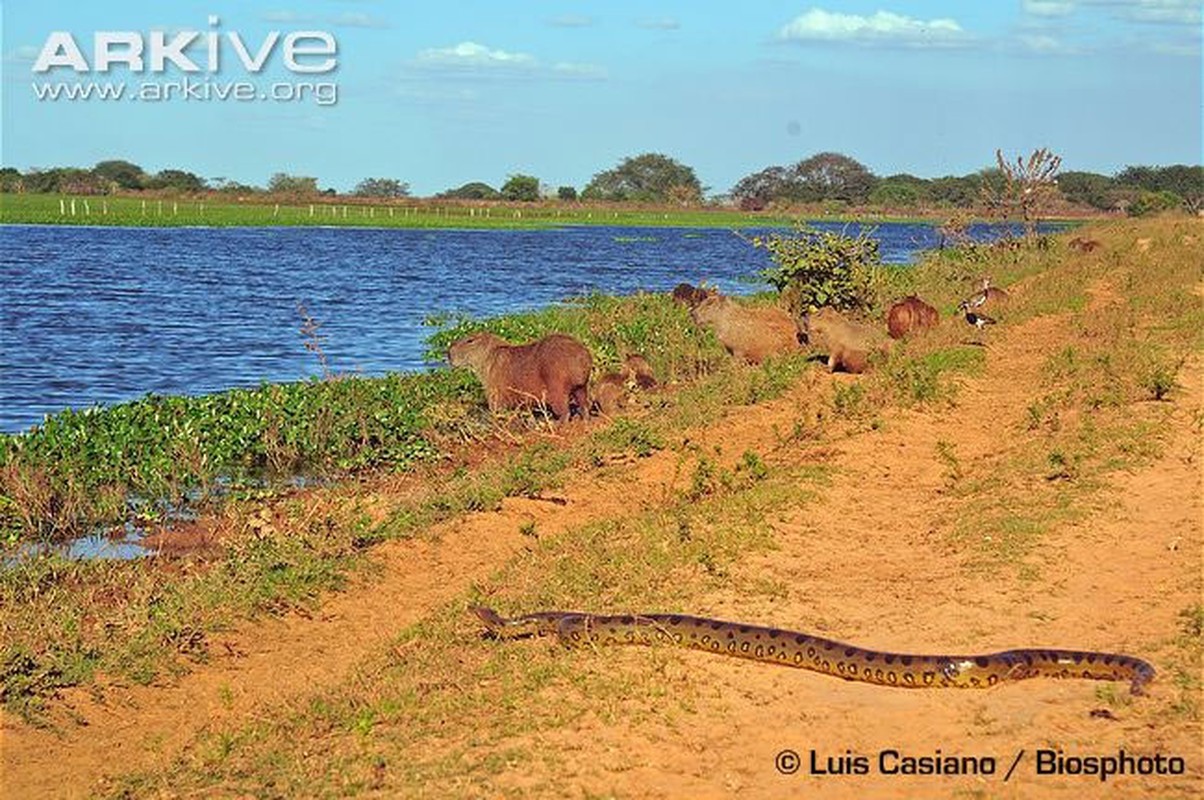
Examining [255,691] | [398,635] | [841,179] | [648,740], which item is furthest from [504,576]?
[841,179]

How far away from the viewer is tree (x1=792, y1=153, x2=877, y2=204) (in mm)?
109125

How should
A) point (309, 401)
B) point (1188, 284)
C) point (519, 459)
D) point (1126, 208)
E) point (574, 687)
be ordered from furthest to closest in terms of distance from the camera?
point (1126, 208), point (1188, 284), point (309, 401), point (519, 459), point (574, 687)

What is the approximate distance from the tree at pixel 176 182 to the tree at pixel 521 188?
2294 cm

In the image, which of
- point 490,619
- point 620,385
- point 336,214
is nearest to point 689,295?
point 620,385

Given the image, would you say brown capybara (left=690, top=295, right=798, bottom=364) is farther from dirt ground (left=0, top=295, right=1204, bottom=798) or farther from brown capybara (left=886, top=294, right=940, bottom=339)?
dirt ground (left=0, top=295, right=1204, bottom=798)

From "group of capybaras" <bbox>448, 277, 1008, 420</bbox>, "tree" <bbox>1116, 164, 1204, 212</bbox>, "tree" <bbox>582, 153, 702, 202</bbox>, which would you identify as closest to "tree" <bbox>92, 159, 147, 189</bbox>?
"tree" <bbox>582, 153, 702, 202</bbox>

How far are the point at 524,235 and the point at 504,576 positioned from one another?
59.8 m

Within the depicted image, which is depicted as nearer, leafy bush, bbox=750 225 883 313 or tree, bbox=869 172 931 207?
leafy bush, bbox=750 225 883 313

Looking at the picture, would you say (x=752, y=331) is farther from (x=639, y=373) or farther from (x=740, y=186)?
(x=740, y=186)

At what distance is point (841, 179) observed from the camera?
111500 mm

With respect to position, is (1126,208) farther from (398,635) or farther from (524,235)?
(398,635)

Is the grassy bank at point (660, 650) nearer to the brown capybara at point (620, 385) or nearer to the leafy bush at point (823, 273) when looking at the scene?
the brown capybara at point (620, 385)

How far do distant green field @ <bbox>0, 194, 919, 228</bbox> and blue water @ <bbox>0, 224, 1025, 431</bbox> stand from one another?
4.07 metres

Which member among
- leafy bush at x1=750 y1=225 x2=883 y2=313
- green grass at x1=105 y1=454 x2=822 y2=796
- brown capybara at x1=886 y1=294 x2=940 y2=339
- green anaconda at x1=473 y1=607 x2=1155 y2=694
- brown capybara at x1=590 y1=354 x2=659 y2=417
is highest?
leafy bush at x1=750 y1=225 x2=883 y2=313
